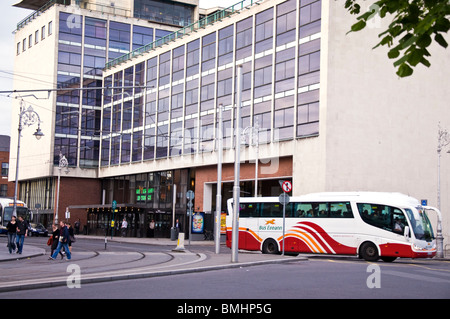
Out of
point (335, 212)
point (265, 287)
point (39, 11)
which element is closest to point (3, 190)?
point (39, 11)

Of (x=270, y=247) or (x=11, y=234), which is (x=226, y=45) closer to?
(x=270, y=247)

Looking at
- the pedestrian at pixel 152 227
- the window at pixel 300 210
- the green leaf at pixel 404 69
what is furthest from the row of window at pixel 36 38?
the green leaf at pixel 404 69

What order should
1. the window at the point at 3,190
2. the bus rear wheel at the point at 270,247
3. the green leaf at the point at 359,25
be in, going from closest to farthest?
the green leaf at the point at 359,25 → the bus rear wheel at the point at 270,247 → the window at the point at 3,190

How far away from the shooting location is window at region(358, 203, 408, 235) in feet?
90.6

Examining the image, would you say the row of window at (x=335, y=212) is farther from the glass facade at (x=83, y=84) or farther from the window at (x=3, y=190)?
the window at (x=3, y=190)

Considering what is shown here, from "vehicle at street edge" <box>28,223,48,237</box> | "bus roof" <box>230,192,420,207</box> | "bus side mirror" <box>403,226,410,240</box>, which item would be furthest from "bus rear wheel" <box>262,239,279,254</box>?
"vehicle at street edge" <box>28,223,48,237</box>

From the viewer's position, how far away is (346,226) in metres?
29.0

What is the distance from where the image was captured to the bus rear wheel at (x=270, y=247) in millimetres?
31584

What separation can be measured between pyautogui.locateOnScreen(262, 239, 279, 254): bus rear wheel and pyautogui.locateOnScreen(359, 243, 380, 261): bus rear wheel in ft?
15.1

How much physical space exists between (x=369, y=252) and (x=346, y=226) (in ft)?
5.13

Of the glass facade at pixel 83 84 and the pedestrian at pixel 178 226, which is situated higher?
the glass facade at pixel 83 84

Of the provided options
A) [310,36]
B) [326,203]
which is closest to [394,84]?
[310,36]

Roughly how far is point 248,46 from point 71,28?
30670 millimetres

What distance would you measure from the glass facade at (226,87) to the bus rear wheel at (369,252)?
16.1 meters
